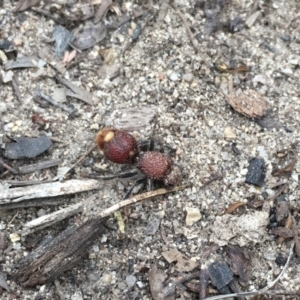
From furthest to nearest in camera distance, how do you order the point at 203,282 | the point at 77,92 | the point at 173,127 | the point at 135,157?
1. the point at 77,92
2. the point at 173,127
3. the point at 135,157
4. the point at 203,282

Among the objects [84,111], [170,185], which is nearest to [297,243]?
[170,185]

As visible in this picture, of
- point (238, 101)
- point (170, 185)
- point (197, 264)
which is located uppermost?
point (238, 101)

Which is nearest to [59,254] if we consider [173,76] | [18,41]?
[173,76]

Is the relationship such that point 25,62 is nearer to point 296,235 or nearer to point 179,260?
point 179,260

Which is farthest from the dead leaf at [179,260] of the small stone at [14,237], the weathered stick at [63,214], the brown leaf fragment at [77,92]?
the brown leaf fragment at [77,92]

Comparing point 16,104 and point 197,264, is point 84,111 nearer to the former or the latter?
point 16,104

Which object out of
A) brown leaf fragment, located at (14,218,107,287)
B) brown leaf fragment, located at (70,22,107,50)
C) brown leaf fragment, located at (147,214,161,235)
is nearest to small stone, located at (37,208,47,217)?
brown leaf fragment, located at (14,218,107,287)
